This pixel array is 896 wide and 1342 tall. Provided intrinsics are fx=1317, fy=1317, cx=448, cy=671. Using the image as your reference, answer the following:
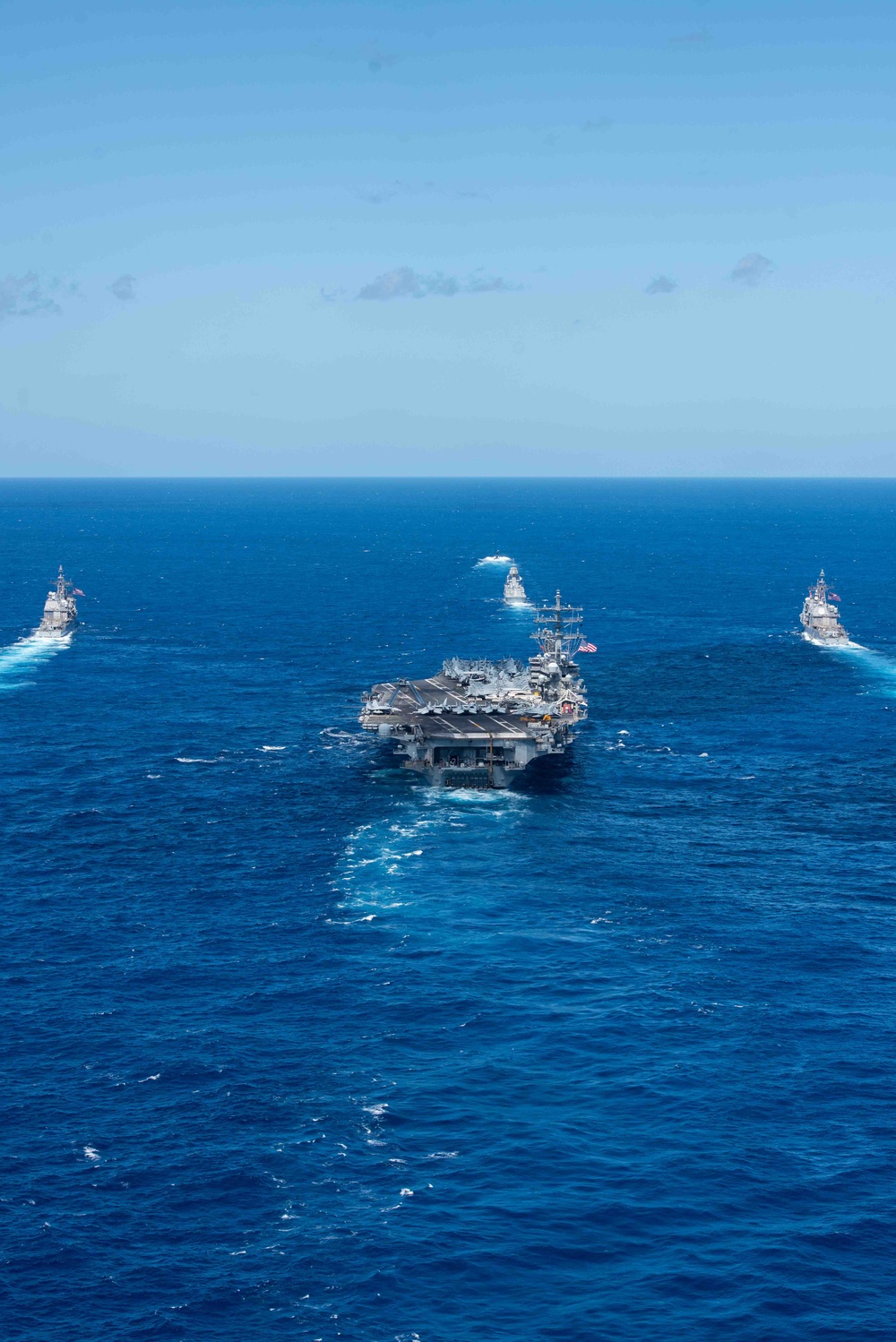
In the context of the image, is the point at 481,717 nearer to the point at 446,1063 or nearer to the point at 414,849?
the point at 414,849

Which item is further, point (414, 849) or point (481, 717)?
point (481, 717)

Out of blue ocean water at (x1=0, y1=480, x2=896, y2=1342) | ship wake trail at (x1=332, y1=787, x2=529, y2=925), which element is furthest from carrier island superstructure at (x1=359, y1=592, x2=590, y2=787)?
blue ocean water at (x1=0, y1=480, x2=896, y2=1342)

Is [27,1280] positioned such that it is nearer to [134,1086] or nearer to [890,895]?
[134,1086]

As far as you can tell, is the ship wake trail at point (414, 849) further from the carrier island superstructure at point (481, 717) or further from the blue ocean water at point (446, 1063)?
the carrier island superstructure at point (481, 717)

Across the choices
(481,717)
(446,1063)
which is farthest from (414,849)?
(446,1063)

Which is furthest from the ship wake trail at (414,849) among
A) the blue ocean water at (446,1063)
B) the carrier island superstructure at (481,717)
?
the carrier island superstructure at (481,717)

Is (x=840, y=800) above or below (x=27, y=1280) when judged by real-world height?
above

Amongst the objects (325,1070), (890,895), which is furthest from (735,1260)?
(890,895)

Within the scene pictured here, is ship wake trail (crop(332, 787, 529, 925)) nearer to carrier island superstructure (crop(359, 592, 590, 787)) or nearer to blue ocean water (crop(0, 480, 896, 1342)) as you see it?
blue ocean water (crop(0, 480, 896, 1342))
